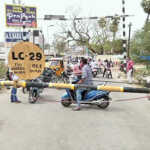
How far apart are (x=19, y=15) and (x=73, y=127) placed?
966 cm

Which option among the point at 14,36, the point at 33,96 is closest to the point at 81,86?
the point at 33,96

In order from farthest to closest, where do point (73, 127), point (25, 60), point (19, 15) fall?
point (19, 15) → point (73, 127) → point (25, 60)

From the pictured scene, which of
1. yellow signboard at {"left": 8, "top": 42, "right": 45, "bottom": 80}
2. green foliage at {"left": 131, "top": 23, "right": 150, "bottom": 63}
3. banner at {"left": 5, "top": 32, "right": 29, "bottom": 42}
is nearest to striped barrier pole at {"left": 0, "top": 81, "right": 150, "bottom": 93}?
yellow signboard at {"left": 8, "top": 42, "right": 45, "bottom": 80}

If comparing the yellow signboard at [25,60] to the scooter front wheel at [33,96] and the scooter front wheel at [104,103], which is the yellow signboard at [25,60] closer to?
the scooter front wheel at [104,103]

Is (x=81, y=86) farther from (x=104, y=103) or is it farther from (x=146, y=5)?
(x=146, y=5)

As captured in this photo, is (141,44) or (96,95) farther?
(141,44)

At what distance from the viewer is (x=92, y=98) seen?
7.02m

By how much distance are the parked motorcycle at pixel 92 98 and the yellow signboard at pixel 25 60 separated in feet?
10.5

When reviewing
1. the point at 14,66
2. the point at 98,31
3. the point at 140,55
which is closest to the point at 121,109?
the point at 14,66

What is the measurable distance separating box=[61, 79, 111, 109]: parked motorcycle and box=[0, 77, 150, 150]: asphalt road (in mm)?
202

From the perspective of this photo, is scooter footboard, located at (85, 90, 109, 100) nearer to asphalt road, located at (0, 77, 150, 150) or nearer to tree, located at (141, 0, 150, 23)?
asphalt road, located at (0, 77, 150, 150)

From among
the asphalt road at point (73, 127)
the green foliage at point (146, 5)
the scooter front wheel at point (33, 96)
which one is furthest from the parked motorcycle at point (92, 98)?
the green foliage at point (146, 5)

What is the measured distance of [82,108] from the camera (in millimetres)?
7059

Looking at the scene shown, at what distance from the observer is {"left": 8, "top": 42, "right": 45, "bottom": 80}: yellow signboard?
4.00 meters
